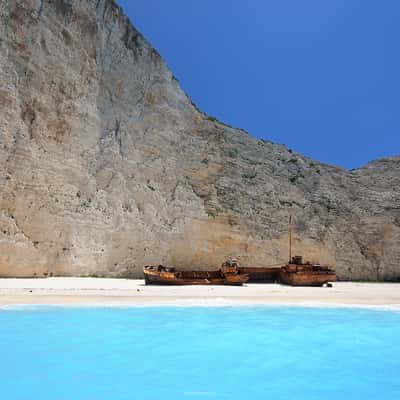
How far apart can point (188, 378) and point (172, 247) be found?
62.6ft

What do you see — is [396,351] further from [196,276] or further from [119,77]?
[119,77]

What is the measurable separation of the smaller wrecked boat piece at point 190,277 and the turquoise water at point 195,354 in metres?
7.67

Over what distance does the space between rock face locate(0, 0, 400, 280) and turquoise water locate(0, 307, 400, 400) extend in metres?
11.8

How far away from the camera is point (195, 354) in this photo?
6.45m

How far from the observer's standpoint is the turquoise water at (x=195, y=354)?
15.9 feet

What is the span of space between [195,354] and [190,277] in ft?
→ 39.0

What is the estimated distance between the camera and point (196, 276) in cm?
1858

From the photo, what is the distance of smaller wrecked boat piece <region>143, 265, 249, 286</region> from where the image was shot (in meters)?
17.5

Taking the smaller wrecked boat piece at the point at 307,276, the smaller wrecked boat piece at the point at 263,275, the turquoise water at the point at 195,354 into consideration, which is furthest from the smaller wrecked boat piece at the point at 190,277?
the turquoise water at the point at 195,354

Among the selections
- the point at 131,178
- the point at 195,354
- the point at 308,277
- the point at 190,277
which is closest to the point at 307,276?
the point at 308,277

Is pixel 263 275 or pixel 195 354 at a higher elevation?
pixel 263 275

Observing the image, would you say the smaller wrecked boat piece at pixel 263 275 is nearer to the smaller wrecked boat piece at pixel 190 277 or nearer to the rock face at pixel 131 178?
the smaller wrecked boat piece at pixel 190 277

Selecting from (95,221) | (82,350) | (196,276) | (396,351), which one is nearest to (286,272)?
(196,276)

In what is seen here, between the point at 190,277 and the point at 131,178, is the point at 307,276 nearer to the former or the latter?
the point at 190,277
